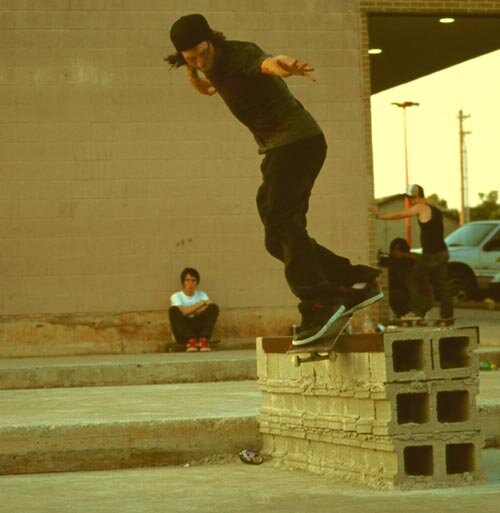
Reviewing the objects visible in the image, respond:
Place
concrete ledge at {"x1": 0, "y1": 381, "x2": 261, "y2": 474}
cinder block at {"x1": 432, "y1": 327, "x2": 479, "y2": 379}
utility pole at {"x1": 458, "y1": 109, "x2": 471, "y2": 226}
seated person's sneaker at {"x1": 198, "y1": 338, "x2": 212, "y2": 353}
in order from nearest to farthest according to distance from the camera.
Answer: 1. cinder block at {"x1": 432, "y1": 327, "x2": 479, "y2": 379}
2. concrete ledge at {"x1": 0, "y1": 381, "x2": 261, "y2": 474}
3. seated person's sneaker at {"x1": 198, "y1": 338, "x2": 212, "y2": 353}
4. utility pole at {"x1": 458, "y1": 109, "x2": 471, "y2": 226}

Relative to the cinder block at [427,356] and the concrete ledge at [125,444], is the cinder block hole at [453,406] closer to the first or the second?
the cinder block at [427,356]

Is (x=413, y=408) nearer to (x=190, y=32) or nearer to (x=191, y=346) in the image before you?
(x=190, y=32)

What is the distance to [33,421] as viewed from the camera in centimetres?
864

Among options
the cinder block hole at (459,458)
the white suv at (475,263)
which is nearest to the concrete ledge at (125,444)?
the cinder block hole at (459,458)

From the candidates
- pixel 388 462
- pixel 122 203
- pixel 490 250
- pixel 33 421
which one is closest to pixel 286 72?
pixel 388 462

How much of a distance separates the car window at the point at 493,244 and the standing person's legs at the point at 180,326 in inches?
624

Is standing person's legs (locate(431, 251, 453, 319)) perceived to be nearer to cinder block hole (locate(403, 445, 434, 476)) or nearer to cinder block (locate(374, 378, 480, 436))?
cinder block (locate(374, 378, 480, 436))

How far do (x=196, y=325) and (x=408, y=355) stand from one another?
9.45 meters

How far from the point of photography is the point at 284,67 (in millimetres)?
6582

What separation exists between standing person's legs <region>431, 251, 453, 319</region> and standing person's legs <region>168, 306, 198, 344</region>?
3887 mm

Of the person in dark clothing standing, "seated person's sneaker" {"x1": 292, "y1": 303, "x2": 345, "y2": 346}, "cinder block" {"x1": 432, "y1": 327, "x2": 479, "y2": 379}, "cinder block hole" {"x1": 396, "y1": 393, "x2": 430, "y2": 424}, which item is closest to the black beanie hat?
"seated person's sneaker" {"x1": 292, "y1": 303, "x2": 345, "y2": 346}

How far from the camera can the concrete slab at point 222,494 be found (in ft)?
21.2

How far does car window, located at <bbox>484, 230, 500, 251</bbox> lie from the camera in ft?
102

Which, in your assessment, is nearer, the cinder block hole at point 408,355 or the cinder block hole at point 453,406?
the cinder block hole at point 408,355
